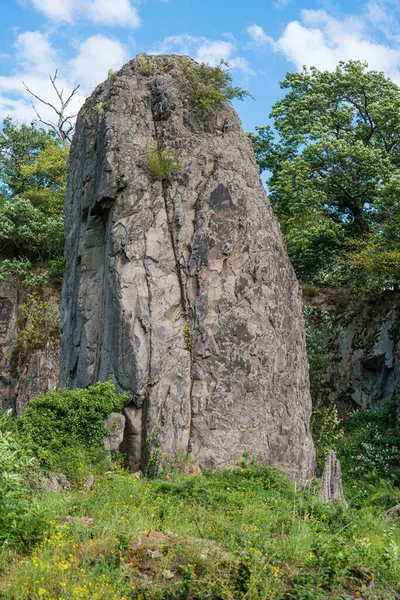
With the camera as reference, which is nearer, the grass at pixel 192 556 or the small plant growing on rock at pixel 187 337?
the grass at pixel 192 556

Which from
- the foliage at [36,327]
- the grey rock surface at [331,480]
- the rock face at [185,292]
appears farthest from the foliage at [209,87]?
the foliage at [36,327]

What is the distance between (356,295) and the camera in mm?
24375

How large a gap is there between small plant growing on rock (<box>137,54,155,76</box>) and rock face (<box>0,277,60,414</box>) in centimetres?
1277

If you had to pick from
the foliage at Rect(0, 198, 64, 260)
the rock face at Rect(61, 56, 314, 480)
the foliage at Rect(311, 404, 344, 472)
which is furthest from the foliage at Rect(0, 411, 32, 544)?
the foliage at Rect(0, 198, 64, 260)

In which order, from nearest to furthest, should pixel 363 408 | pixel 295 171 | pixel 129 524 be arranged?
pixel 129 524
pixel 363 408
pixel 295 171

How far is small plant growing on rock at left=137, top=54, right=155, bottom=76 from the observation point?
60.4 ft

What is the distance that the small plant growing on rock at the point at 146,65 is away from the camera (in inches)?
725

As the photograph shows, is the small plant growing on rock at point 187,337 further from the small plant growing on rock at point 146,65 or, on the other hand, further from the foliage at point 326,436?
the small plant growing on rock at point 146,65

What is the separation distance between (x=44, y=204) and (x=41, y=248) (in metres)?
2.78

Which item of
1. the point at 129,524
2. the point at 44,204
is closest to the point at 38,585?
the point at 129,524

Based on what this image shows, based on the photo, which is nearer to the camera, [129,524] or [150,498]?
[129,524]

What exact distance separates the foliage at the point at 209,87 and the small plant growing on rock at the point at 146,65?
841 mm

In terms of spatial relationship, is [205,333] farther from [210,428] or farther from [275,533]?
[275,533]

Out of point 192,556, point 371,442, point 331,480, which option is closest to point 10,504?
point 192,556
